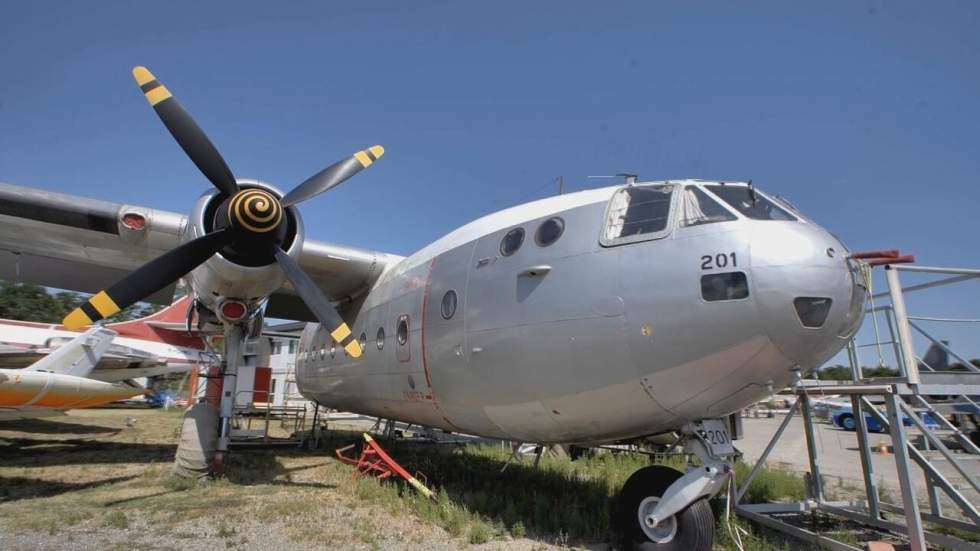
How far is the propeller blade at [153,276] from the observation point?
288 inches

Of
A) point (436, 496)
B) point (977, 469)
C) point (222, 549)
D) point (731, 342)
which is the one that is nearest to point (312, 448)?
point (436, 496)

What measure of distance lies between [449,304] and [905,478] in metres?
5.31

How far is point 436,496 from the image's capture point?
25.2ft

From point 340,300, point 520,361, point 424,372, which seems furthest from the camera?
point 340,300

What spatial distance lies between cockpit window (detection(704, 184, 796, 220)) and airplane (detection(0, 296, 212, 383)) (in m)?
13.3

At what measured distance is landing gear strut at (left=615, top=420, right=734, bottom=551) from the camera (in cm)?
493

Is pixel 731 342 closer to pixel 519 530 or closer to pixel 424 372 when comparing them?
pixel 519 530

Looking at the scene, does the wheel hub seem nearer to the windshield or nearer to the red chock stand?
the windshield

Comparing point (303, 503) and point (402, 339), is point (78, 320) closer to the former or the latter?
point (303, 503)

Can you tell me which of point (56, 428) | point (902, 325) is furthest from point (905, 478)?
point (56, 428)

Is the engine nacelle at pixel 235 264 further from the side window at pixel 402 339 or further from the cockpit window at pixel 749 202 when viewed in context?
the cockpit window at pixel 749 202

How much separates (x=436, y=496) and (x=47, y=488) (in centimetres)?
645

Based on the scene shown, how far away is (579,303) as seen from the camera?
5543 mm

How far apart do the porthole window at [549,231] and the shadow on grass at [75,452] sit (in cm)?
1025
